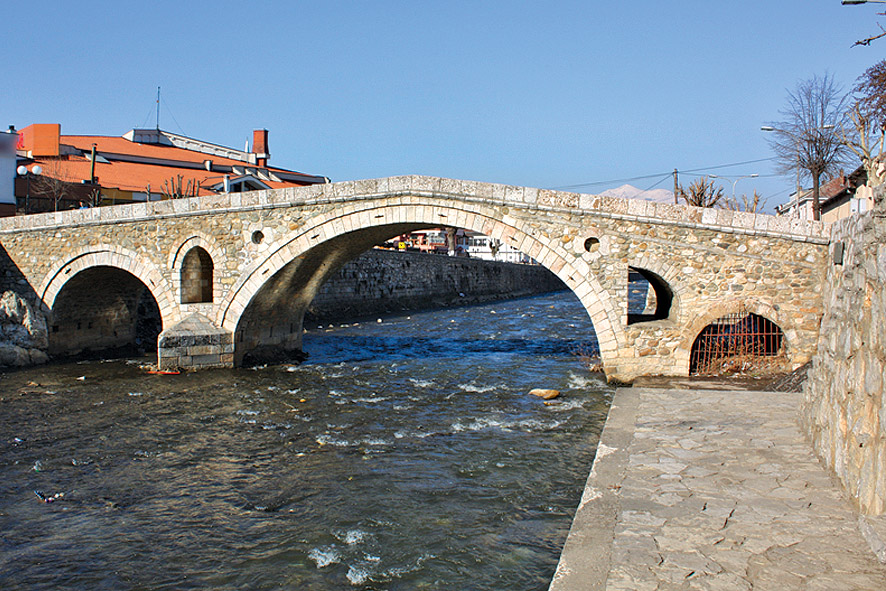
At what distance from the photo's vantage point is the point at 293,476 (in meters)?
8.17

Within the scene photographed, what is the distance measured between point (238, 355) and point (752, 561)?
516 inches

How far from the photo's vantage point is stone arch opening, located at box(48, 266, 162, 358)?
56.4ft

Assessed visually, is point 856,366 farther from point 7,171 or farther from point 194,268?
point 7,171

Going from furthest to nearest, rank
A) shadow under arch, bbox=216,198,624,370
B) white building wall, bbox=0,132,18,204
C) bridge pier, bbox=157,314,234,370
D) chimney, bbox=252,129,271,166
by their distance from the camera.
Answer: chimney, bbox=252,129,271,166 < white building wall, bbox=0,132,18,204 < bridge pier, bbox=157,314,234,370 < shadow under arch, bbox=216,198,624,370

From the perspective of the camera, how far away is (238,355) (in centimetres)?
1539

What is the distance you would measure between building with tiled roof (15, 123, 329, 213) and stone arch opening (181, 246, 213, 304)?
10395 millimetres

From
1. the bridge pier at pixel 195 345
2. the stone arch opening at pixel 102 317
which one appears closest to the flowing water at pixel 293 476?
the bridge pier at pixel 195 345

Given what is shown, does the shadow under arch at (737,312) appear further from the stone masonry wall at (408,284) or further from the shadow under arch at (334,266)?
the stone masonry wall at (408,284)

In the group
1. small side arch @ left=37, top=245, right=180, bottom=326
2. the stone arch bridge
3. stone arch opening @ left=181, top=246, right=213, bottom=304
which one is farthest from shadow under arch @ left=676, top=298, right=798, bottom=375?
small side arch @ left=37, top=245, right=180, bottom=326

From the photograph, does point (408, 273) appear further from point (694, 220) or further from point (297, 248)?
point (694, 220)

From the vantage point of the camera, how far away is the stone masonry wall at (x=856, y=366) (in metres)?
4.04

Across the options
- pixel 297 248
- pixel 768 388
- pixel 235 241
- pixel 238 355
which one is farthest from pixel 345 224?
pixel 768 388

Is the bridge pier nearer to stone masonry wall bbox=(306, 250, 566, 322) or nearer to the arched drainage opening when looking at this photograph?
stone masonry wall bbox=(306, 250, 566, 322)

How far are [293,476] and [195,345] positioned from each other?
7.78m
